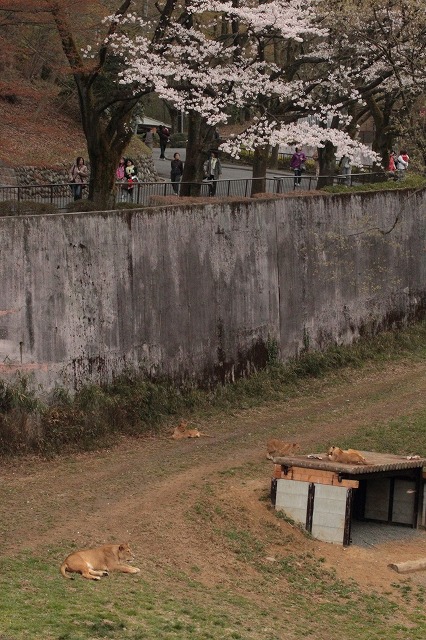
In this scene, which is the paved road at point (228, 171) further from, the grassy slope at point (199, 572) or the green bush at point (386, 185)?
the grassy slope at point (199, 572)

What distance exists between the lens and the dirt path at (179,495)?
14.2m

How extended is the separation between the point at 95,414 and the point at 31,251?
2.77 metres

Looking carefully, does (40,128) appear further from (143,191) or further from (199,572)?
(199,572)

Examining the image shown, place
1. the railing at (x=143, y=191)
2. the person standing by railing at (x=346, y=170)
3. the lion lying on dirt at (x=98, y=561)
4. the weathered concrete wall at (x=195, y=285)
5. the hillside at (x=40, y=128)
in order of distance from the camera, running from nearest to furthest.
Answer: the lion lying on dirt at (x=98, y=561) → the weathered concrete wall at (x=195, y=285) → the railing at (x=143, y=191) → the person standing by railing at (x=346, y=170) → the hillside at (x=40, y=128)

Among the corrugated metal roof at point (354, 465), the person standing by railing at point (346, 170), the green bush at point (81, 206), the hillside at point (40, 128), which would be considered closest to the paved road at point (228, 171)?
the person standing by railing at point (346, 170)

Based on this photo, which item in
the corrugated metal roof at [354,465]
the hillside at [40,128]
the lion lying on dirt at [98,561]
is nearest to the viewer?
the lion lying on dirt at [98,561]

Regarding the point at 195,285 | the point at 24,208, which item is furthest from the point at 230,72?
the point at 24,208

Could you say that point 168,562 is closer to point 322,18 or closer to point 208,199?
point 208,199

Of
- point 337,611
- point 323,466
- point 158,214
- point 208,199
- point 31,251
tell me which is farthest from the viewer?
point 208,199

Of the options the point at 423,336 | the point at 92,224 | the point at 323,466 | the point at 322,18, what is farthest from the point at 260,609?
the point at 322,18

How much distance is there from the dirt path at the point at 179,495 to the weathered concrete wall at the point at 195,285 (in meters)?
1.50

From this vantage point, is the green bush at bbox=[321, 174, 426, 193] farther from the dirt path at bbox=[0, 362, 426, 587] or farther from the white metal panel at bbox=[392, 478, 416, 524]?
the white metal panel at bbox=[392, 478, 416, 524]

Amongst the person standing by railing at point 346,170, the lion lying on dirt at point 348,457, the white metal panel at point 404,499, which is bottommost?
the white metal panel at point 404,499

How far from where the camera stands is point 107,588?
12.0 metres
